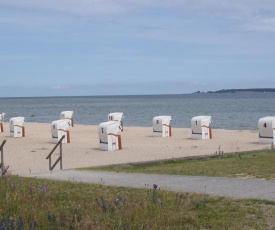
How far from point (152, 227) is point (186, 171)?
6.15 m

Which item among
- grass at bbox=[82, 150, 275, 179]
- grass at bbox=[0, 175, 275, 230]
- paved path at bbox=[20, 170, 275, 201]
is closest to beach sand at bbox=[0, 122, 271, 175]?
grass at bbox=[82, 150, 275, 179]

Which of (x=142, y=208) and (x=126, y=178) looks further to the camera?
(x=126, y=178)

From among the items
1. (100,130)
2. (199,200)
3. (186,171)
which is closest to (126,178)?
(186,171)

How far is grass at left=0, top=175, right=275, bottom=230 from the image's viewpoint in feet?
21.4

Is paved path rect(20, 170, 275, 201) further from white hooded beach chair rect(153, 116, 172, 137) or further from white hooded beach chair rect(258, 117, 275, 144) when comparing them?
white hooded beach chair rect(153, 116, 172, 137)

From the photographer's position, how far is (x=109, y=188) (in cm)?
970

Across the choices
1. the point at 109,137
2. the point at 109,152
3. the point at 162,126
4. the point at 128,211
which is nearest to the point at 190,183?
the point at 128,211

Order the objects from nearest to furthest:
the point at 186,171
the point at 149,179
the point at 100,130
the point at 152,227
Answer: the point at 152,227
the point at 149,179
the point at 186,171
the point at 100,130

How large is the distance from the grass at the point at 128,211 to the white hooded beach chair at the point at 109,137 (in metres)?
13.5

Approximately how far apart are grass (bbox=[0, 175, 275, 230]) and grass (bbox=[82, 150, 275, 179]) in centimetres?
323

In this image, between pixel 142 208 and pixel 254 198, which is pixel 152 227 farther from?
pixel 254 198

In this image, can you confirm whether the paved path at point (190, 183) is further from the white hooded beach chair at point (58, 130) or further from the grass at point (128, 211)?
the white hooded beach chair at point (58, 130)

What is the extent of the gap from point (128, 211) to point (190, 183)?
340 centimetres

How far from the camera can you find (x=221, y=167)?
42.5 ft
